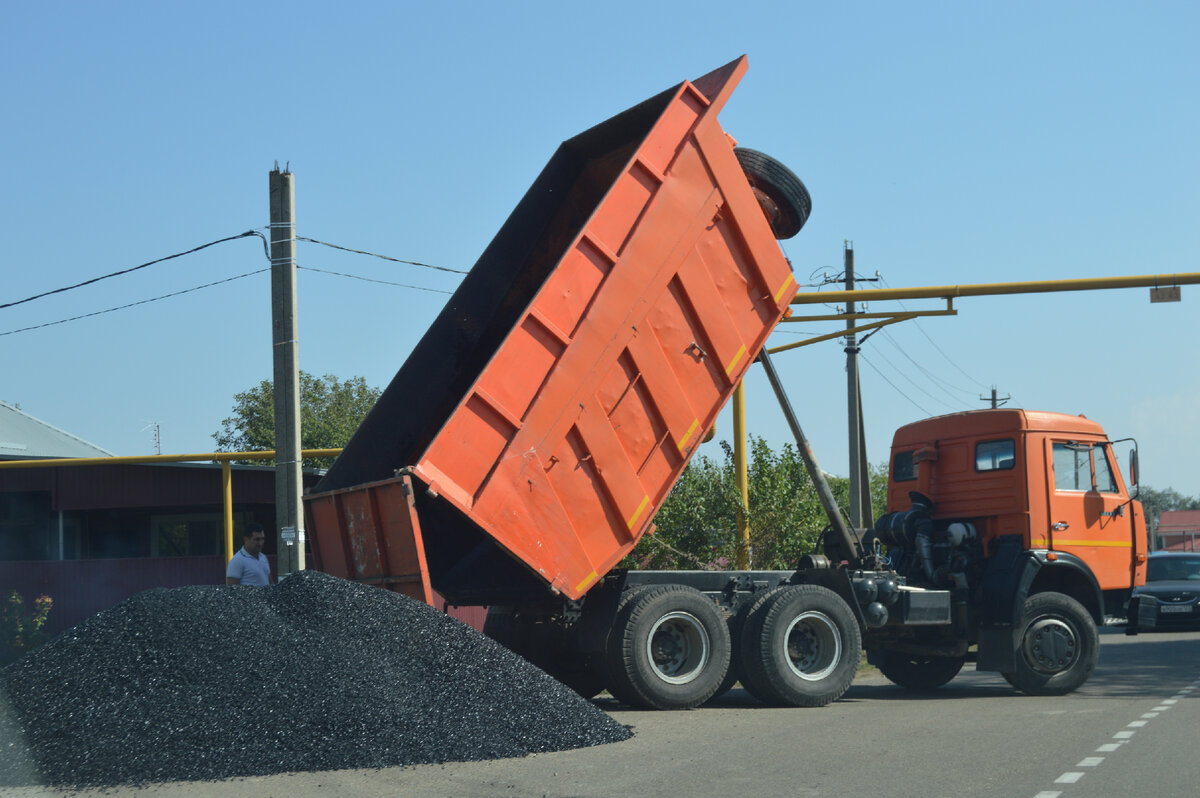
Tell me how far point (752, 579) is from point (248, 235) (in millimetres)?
7048

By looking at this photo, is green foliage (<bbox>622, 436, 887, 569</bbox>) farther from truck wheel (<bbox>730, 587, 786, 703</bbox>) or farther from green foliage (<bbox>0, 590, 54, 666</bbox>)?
green foliage (<bbox>0, 590, 54, 666</bbox>)

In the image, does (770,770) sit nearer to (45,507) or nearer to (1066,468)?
(1066,468)

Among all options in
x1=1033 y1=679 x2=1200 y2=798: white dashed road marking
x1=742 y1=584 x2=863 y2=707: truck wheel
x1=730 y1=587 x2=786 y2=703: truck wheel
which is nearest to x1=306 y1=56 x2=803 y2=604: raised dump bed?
x1=730 y1=587 x2=786 y2=703: truck wheel

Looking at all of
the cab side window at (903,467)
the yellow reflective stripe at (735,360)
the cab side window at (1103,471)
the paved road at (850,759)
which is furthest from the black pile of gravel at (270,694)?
the cab side window at (1103,471)

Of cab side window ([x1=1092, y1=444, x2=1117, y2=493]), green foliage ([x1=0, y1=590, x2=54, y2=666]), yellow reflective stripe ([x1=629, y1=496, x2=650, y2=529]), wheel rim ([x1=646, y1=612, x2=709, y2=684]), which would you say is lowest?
green foliage ([x1=0, y1=590, x2=54, y2=666])

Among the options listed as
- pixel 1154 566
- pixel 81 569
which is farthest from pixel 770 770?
pixel 1154 566

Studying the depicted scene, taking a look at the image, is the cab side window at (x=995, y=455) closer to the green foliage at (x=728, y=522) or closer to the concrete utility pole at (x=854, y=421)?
the green foliage at (x=728, y=522)

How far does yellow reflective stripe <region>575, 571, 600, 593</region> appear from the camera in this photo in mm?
9570

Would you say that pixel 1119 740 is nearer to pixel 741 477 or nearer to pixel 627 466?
pixel 627 466

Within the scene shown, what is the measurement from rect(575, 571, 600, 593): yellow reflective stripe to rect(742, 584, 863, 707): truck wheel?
161 cm

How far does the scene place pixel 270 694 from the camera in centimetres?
745

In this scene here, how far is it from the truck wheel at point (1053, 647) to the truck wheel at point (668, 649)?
129 inches

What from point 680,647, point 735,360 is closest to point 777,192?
point 735,360

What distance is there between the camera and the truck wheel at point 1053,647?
38.4 ft
